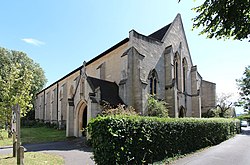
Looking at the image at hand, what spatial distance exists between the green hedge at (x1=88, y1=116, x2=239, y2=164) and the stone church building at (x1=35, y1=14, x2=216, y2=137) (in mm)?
7859

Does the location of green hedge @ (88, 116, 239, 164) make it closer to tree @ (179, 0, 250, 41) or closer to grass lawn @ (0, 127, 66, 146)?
tree @ (179, 0, 250, 41)

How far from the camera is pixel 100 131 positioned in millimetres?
8094

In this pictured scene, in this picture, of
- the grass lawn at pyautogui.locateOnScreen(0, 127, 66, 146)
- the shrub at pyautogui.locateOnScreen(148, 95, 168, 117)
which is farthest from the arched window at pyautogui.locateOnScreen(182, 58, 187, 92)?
the grass lawn at pyautogui.locateOnScreen(0, 127, 66, 146)

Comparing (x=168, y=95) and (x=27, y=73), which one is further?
(x=168, y=95)

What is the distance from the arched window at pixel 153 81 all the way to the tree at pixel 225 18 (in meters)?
17.7

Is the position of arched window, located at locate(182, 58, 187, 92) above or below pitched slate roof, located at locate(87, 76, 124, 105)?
above

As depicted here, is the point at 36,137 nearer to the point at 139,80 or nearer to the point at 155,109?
the point at 139,80

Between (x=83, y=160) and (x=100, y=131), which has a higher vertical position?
(x=100, y=131)

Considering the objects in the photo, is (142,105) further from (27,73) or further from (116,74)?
(27,73)

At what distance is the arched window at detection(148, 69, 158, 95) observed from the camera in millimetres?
23391

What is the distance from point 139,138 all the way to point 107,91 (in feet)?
36.5

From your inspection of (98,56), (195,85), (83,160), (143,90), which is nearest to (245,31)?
(83,160)

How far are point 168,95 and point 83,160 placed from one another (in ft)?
52.3

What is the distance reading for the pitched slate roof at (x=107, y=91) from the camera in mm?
19000
